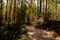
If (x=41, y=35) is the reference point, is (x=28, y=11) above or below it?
above

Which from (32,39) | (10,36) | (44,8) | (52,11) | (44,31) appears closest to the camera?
(32,39)

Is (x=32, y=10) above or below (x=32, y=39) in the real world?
above

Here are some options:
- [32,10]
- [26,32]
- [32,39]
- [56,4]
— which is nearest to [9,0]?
[32,10]

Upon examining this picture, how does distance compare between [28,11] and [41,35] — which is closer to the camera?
[41,35]

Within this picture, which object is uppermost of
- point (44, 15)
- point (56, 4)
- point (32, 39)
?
point (56, 4)

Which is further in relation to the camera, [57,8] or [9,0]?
[9,0]

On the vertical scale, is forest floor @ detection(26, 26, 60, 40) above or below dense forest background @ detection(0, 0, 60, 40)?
below

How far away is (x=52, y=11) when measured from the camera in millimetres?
10586

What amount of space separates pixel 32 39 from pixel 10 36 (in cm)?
123

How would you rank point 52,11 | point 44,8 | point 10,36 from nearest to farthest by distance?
point 10,36, point 52,11, point 44,8

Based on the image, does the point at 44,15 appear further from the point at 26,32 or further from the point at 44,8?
the point at 26,32

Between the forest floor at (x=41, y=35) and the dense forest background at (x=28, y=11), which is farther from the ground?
the dense forest background at (x=28, y=11)

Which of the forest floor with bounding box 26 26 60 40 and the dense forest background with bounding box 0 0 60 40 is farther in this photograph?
the dense forest background with bounding box 0 0 60 40

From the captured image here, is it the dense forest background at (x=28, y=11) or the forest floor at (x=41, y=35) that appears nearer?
the forest floor at (x=41, y=35)
